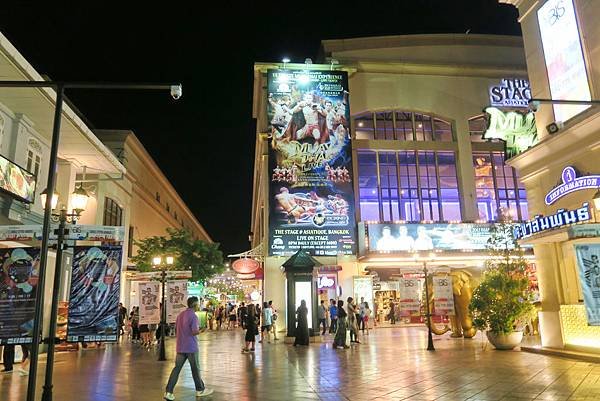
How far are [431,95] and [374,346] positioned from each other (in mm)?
18016

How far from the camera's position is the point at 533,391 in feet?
27.2

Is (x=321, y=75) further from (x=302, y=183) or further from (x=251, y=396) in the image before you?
(x=251, y=396)

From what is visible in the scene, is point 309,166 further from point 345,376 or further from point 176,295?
point 345,376

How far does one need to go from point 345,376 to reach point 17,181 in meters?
10.9

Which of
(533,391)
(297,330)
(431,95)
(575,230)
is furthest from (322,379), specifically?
(431,95)

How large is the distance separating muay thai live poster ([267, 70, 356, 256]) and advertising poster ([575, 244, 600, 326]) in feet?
52.1

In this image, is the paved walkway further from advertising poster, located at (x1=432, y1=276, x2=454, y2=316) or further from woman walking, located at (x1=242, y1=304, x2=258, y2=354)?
advertising poster, located at (x1=432, y1=276, x2=454, y2=316)

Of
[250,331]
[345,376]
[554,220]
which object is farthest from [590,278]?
[250,331]

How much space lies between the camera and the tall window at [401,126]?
2886 centimetres

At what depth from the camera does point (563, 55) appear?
13.4m

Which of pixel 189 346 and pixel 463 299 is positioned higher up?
pixel 463 299

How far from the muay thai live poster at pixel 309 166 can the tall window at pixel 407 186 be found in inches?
93.2

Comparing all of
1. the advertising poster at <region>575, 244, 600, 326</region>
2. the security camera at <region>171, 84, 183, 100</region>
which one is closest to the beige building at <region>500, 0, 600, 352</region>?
the advertising poster at <region>575, 244, 600, 326</region>

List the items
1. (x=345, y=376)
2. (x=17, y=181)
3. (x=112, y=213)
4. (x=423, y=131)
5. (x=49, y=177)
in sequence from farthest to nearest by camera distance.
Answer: (x=112, y=213) → (x=423, y=131) → (x=17, y=181) → (x=345, y=376) → (x=49, y=177)
